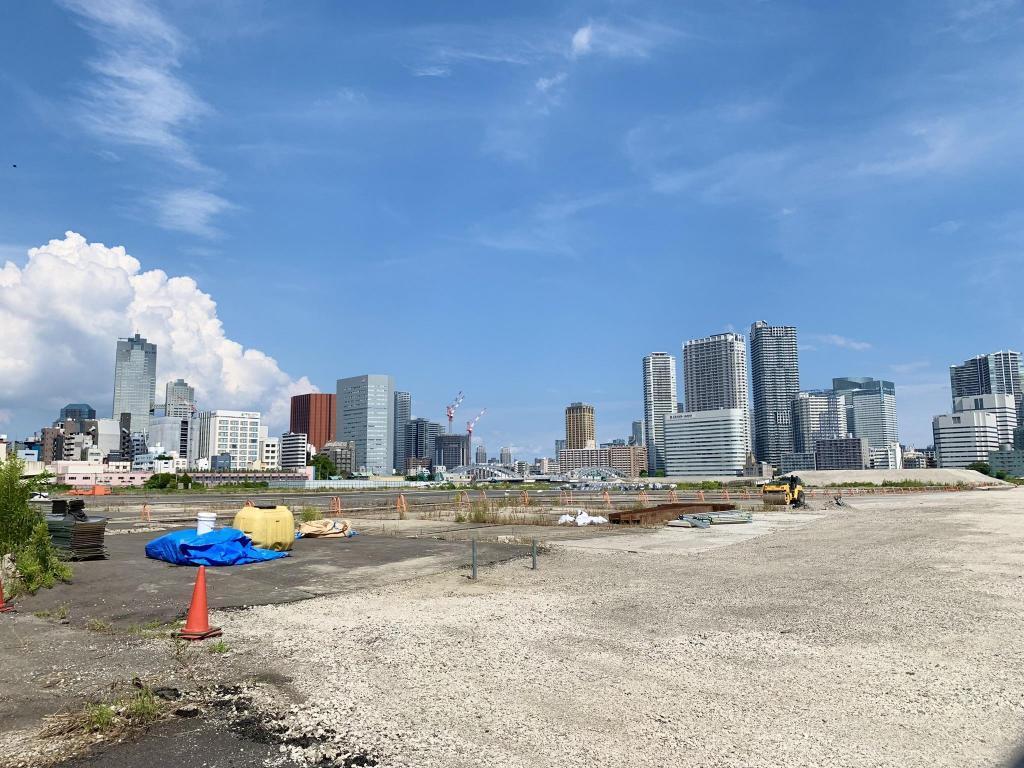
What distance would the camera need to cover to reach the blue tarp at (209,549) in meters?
17.7

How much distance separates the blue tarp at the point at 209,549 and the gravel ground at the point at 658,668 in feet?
19.7

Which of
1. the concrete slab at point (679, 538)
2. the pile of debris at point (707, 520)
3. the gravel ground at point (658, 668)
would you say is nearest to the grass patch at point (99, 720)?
the gravel ground at point (658, 668)

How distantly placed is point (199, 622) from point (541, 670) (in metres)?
5.22

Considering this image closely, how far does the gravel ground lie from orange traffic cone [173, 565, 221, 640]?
40 cm

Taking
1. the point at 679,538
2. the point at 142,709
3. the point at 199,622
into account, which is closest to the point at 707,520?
the point at 679,538

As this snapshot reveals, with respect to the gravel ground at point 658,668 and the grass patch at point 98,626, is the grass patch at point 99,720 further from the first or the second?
the grass patch at point 98,626

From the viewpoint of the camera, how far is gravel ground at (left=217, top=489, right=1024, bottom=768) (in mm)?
6078

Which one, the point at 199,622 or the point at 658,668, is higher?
the point at 199,622

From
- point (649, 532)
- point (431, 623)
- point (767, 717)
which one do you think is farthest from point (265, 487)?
point (767, 717)

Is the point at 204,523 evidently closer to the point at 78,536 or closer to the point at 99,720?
the point at 78,536

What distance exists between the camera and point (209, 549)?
17906mm

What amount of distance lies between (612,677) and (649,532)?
65.7 ft

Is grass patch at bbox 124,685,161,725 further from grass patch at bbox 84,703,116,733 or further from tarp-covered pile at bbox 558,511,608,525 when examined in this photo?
tarp-covered pile at bbox 558,511,608,525

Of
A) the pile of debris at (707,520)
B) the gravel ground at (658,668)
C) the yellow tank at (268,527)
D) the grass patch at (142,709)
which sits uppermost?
the yellow tank at (268,527)
